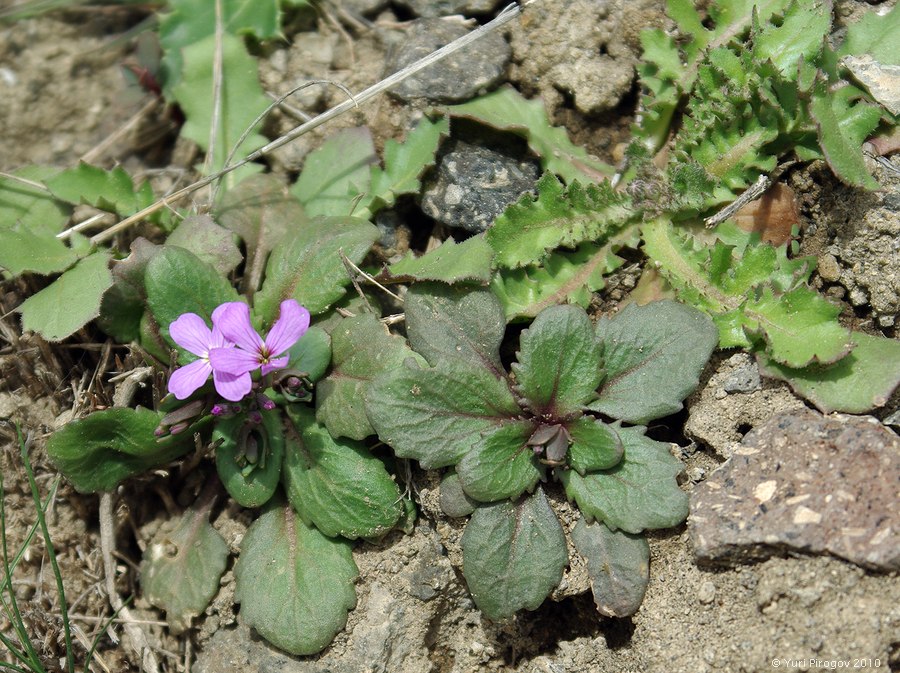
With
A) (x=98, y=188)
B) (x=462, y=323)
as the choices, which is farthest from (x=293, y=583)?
(x=98, y=188)

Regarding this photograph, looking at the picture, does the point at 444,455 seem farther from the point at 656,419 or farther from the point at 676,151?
the point at 676,151

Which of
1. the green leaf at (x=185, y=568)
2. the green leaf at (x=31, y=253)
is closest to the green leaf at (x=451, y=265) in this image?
the green leaf at (x=185, y=568)

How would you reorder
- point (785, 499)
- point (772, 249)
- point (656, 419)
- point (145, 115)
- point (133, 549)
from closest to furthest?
point (785, 499), point (772, 249), point (656, 419), point (133, 549), point (145, 115)

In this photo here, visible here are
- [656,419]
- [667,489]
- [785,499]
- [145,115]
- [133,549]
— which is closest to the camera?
[785,499]

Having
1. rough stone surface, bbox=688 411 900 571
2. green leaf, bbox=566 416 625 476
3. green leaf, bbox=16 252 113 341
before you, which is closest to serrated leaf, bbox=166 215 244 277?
green leaf, bbox=16 252 113 341

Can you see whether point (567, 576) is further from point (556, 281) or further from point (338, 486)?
point (556, 281)

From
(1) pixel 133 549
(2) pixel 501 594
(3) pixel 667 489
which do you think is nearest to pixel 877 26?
(3) pixel 667 489

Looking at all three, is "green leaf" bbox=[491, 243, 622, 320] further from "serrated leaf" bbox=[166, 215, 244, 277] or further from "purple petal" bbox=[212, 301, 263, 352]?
"serrated leaf" bbox=[166, 215, 244, 277]
